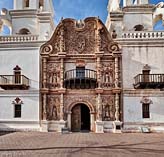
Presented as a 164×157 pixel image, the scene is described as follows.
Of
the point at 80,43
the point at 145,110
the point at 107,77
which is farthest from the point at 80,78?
the point at 145,110

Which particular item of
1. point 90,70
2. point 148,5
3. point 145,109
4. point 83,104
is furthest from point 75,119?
point 148,5

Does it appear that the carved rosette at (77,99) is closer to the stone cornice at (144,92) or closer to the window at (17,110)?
the stone cornice at (144,92)

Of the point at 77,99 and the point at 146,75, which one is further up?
the point at 146,75

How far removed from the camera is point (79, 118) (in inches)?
837

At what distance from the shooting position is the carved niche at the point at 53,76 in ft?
69.4

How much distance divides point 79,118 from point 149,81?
248 inches

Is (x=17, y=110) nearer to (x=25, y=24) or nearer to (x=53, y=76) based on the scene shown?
(x=53, y=76)

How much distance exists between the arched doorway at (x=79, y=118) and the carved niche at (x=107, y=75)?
2.55 meters

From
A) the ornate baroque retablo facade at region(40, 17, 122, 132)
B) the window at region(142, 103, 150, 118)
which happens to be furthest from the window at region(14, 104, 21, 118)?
the window at region(142, 103, 150, 118)

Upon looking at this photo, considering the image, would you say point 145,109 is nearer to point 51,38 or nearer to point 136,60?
point 136,60

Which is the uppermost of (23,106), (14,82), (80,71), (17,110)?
(80,71)

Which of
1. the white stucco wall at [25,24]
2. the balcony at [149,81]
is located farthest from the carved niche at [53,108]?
the white stucco wall at [25,24]

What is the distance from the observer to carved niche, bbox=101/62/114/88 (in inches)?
823

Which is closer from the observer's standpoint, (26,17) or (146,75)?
(146,75)
